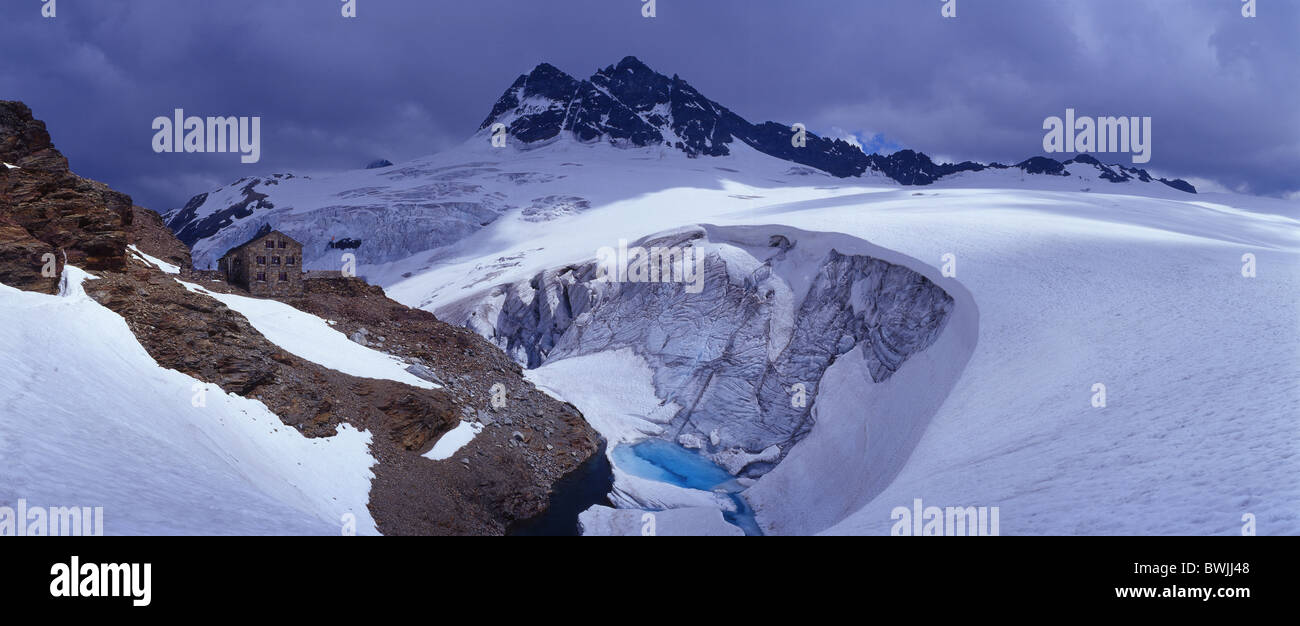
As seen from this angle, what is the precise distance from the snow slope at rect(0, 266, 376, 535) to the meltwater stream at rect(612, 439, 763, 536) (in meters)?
13.2

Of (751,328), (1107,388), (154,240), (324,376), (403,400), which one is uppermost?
(154,240)

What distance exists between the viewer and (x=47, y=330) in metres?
11.6

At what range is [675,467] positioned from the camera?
89.0ft

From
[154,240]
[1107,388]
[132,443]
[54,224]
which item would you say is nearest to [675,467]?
[1107,388]

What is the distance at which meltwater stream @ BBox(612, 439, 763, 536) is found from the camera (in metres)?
25.1

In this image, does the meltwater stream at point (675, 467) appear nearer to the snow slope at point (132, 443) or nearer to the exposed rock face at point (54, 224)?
the snow slope at point (132, 443)

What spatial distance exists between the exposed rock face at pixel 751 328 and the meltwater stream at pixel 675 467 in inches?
28.7

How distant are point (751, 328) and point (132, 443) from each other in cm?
2602

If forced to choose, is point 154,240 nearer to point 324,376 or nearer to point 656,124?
point 324,376

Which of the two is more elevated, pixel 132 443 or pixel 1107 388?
pixel 1107 388

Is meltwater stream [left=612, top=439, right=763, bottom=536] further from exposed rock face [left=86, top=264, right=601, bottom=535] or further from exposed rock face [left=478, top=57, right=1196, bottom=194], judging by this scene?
exposed rock face [left=478, top=57, right=1196, bottom=194]

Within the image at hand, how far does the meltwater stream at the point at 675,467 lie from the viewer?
25125 millimetres

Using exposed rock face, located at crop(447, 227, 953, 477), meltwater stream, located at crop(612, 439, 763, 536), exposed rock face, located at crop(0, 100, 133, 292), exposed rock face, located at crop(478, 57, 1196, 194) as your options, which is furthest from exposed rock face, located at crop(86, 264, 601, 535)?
exposed rock face, located at crop(478, 57, 1196, 194)
